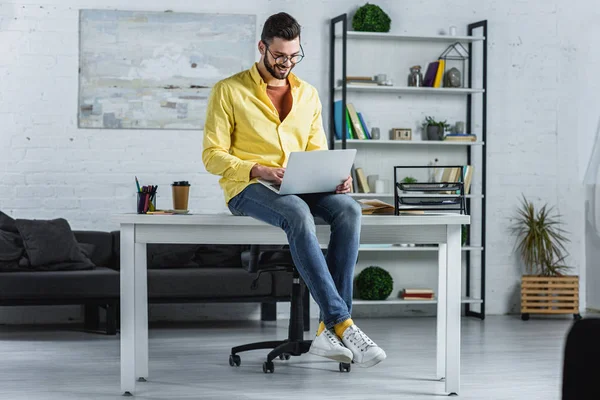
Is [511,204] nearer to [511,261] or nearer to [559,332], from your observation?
[511,261]

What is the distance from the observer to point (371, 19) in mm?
6105

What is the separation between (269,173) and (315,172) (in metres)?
0.18

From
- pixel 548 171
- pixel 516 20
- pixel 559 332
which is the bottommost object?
pixel 559 332

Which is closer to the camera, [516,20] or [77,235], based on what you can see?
[77,235]

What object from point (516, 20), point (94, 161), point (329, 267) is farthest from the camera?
point (516, 20)

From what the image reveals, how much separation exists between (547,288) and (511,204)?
2.25 feet

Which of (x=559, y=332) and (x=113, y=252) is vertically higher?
(x=113, y=252)

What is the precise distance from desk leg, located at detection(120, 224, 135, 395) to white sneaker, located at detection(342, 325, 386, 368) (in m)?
0.87

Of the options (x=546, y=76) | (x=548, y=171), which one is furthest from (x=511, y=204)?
(x=546, y=76)

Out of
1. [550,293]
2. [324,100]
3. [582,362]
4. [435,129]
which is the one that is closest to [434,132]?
[435,129]

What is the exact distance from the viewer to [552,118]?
261 inches

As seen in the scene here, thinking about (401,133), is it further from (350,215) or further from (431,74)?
(350,215)

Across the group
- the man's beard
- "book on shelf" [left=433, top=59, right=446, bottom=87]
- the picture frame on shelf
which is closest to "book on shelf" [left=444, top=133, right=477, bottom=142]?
the picture frame on shelf

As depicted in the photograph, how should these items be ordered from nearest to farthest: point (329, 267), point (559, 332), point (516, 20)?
point (329, 267) < point (559, 332) < point (516, 20)
